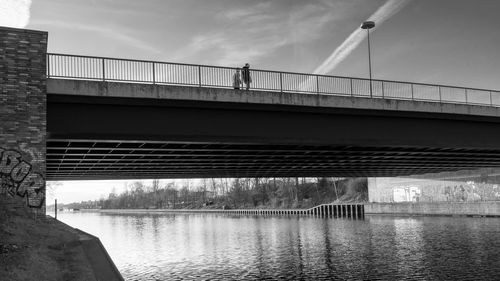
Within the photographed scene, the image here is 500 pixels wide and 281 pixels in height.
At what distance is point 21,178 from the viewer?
18531 millimetres

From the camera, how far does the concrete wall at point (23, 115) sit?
60.7ft

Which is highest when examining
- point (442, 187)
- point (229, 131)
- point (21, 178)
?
point (229, 131)

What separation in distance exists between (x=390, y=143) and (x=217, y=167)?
722 inches

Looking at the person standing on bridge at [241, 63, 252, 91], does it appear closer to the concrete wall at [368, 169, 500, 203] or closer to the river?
the river

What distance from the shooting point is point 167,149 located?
28.4 meters

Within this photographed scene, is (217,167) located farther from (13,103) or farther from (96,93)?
(13,103)

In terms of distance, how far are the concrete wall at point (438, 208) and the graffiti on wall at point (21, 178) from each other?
53.1 meters

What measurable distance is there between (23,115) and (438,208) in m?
57.1

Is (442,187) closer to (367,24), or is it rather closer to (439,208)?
(439,208)

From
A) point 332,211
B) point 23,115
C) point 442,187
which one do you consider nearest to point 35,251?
point 23,115

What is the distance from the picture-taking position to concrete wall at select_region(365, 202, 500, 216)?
2258 inches

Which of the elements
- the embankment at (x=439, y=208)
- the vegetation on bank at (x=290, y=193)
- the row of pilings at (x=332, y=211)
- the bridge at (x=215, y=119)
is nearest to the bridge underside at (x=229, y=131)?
the bridge at (x=215, y=119)

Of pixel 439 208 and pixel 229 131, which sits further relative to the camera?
pixel 439 208

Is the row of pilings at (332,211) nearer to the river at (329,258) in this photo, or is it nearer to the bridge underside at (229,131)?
the river at (329,258)
